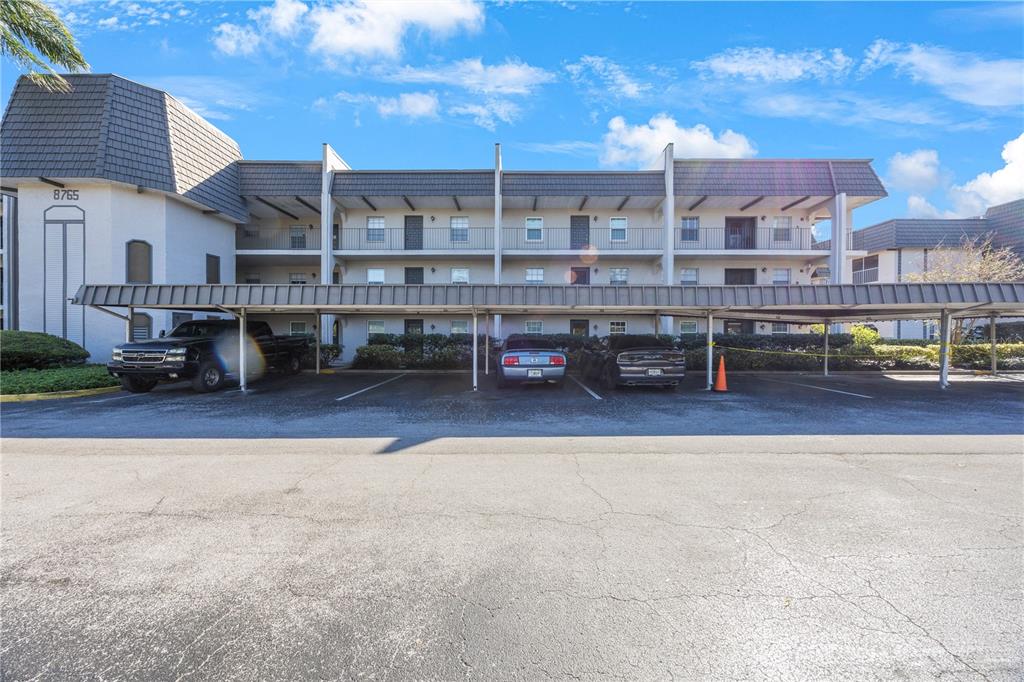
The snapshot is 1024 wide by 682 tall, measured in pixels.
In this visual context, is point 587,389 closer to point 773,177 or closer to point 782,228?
point 773,177

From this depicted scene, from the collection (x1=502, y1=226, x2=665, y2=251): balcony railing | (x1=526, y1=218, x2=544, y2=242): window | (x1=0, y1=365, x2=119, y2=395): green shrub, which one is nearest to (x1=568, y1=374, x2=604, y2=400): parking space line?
(x1=502, y1=226, x2=665, y2=251): balcony railing

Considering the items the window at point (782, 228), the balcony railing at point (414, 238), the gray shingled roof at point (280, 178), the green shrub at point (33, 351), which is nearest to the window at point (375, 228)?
the balcony railing at point (414, 238)

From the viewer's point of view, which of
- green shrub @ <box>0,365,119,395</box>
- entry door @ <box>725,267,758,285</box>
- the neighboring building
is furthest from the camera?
entry door @ <box>725,267,758,285</box>

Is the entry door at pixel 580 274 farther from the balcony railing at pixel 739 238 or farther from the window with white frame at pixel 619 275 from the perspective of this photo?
the balcony railing at pixel 739 238

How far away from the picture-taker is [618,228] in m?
23.4

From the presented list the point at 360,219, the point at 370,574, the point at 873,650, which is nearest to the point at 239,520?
the point at 370,574

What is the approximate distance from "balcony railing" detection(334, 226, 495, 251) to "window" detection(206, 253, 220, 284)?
5041mm

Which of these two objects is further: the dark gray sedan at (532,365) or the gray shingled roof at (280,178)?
the gray shingled roof at (280,178)

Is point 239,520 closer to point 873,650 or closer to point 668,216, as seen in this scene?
point 873,650

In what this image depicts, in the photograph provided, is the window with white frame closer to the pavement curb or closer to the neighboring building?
the neighboring building

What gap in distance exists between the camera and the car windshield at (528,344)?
12.4 meters

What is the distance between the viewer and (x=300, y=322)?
2356cm

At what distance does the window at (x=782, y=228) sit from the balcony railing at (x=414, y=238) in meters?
13.6

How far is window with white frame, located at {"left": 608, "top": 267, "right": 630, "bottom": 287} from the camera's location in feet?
75.7
